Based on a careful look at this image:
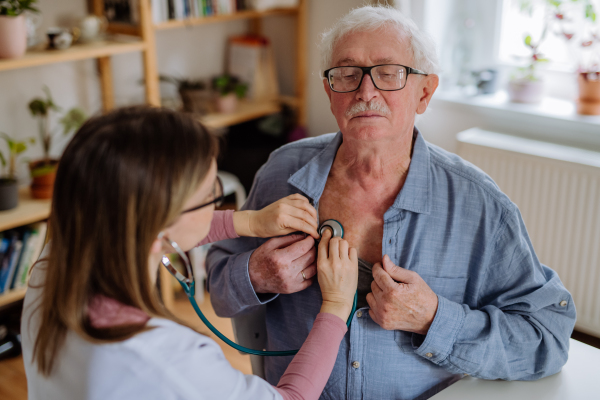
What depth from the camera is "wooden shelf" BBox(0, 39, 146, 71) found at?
2162mm

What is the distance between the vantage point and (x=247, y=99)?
11.1 ft

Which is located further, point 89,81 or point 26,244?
point 89,81

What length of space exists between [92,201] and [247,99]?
8.60 ft

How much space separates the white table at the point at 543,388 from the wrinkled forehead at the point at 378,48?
0.76m

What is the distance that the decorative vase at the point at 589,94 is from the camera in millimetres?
2389

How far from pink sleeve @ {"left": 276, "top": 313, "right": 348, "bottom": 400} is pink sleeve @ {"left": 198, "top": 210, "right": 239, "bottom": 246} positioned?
37 cm

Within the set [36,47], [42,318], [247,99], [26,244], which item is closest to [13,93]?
[36,47]

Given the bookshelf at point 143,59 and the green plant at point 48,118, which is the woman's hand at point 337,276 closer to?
the bookshelf at point 143,59

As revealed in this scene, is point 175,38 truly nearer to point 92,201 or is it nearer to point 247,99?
point 247,99

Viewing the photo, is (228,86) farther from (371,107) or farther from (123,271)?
(123,271)

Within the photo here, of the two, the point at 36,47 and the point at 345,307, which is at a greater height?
the point at 36,47

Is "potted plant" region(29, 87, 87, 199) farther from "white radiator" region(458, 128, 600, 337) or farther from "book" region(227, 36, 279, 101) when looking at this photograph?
"white radiator" region(458, 128, 600, 337)

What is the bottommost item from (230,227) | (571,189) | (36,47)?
(571,189)

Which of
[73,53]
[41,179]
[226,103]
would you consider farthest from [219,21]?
[41,179]
